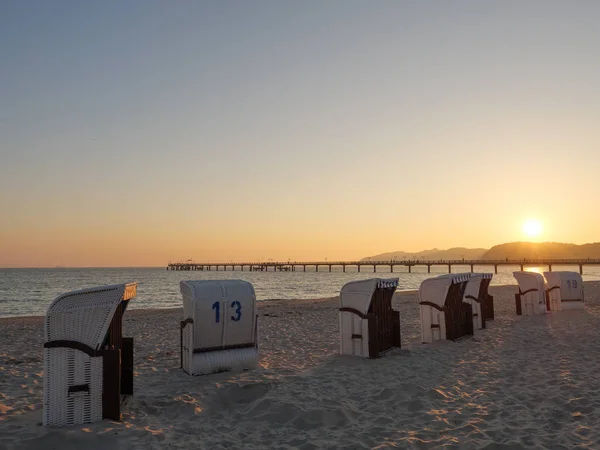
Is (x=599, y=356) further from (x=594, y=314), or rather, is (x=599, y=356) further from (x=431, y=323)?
(x=594, y=314)

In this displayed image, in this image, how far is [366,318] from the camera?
9.71m

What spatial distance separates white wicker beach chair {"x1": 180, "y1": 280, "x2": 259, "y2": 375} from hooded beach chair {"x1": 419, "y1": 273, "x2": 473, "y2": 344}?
521cm

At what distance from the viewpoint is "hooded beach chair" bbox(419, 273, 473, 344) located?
11828 mm

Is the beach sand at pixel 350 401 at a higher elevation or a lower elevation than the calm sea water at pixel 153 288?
higher

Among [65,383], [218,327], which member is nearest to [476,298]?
[218,327]

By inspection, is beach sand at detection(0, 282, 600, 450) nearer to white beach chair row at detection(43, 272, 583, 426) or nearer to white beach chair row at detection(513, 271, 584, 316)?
white beach chair row at detection(43, 272, 583, 426)

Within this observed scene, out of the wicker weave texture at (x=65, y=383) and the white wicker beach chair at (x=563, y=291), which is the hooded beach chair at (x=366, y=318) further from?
the white wicker beach chair at (x=563, y=291)

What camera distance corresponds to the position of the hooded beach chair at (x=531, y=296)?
17828 millimetres

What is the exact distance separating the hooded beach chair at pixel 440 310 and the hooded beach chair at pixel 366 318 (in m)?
1.94

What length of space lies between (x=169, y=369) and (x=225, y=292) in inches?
82.9

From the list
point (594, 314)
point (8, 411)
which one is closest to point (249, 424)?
point (8, 411)

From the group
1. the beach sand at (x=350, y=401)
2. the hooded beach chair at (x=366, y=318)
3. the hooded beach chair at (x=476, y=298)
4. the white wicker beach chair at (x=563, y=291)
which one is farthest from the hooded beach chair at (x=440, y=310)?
the white wicker beach chair at (x=563, y=291)

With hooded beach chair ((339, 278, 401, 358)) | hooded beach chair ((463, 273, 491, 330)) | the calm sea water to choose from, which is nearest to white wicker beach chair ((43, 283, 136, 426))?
hooded beach chair ((339, 278, 401, 358))

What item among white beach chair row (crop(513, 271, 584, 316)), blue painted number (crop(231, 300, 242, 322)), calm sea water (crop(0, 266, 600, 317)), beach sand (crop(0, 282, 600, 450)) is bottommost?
calm sea water (crop(0, 266, 600, 317))
